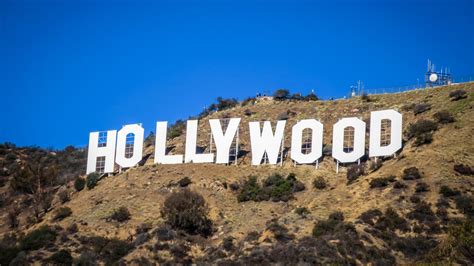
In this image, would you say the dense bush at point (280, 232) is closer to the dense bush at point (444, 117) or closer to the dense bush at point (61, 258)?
the dense bush at point (61, 258)

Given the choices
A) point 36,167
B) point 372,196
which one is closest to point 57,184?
point 36,167

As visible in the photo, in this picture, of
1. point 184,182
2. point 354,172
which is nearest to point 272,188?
point 354,172

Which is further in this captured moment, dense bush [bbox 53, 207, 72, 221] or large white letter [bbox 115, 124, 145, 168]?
large white letter [bbox 115, 124, 145, 168]

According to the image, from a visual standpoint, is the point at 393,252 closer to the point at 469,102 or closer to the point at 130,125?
the point at 469,102

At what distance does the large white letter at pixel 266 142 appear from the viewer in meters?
66.8

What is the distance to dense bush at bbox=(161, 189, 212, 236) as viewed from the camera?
192ft

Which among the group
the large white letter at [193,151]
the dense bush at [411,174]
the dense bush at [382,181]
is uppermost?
the large white letter at [193,151]

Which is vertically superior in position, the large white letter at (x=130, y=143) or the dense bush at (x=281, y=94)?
the dense bush at (x=281, y=94)

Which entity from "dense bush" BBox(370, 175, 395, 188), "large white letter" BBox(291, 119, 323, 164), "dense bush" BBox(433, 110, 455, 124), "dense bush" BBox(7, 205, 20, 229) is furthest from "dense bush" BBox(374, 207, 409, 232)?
"dense bush" BBox(7, 205, 20, 229)

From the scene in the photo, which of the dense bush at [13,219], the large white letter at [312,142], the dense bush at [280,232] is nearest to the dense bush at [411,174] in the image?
the large white letter at [312,142]

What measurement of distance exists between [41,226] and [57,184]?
1587cm

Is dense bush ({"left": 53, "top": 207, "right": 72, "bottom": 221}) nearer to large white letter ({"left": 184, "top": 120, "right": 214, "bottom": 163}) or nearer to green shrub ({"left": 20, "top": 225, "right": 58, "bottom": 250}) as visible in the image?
green shrub ({"left": 20, "top": 225, "right": 58, "bottom": 250})

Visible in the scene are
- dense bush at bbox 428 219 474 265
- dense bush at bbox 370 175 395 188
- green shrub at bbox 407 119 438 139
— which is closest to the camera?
dense bush at bbox 428 219 474 265

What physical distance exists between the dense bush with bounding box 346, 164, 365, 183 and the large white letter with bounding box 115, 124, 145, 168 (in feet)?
67.7
